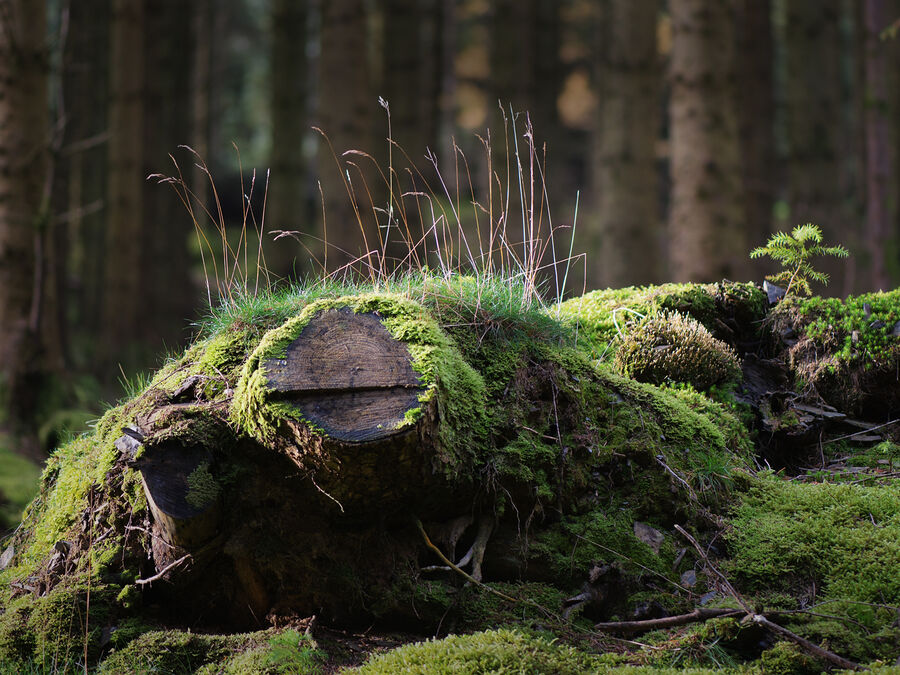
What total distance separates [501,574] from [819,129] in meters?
10.3

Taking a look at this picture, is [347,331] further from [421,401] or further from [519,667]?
[519,667]

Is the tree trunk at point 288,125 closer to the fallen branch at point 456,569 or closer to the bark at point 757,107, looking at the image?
the bark at point 757,107

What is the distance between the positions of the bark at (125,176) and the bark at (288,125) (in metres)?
1.86

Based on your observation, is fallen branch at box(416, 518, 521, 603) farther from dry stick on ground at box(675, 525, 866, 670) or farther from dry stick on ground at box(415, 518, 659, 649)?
dry stick on ground at box(675, 525, 866, 670)

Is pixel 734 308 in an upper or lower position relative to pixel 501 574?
upper

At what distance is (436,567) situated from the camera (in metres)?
2.76

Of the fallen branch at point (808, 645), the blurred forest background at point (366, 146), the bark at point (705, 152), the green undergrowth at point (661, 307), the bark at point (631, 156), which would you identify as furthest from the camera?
the bark at point (631, 156)

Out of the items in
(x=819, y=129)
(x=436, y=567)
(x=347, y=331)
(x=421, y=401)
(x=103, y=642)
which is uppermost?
(x=819, y=129)

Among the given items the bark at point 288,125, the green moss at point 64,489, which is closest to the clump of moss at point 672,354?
the green moss at point 64,489

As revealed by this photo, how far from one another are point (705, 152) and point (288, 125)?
20.9 ft

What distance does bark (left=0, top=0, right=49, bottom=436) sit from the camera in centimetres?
640

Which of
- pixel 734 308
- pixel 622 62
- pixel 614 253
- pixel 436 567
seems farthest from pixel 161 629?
pixel 622 62

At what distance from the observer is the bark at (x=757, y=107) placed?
11.2 m

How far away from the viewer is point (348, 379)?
102 inches
